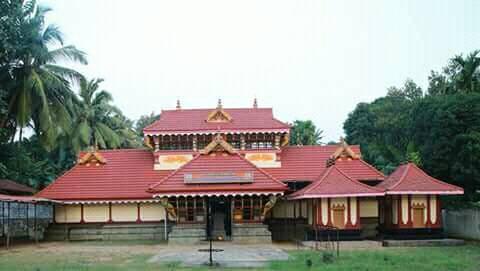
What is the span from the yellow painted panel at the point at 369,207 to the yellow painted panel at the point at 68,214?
13.4 metres

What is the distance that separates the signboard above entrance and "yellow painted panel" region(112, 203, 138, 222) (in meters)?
4.32

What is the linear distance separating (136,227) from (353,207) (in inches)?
411

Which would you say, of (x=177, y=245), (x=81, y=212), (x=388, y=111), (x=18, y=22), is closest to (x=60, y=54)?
(x=18, y=22)

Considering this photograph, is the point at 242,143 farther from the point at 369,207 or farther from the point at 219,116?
the point at 369,207

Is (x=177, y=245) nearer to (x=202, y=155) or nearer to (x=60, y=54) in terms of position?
(x=202, y=155)

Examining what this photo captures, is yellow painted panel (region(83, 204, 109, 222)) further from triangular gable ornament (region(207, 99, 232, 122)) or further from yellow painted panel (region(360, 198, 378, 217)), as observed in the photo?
yellow painted panel (region(360, 198, 378, 217))

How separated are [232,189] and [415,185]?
299 inches

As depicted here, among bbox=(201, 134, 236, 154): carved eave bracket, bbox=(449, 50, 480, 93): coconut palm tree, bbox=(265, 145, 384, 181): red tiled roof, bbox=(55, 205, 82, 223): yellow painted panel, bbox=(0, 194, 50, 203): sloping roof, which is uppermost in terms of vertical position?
bbox=(449, 50, 480, 93): coconut palm tree

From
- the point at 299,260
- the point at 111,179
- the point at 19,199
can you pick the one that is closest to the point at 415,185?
the point at 299,260

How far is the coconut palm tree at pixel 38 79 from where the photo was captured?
29.6 meters

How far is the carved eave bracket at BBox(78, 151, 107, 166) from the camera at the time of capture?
3123 centimetres

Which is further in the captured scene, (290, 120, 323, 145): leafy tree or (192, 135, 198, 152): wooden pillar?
(290, 120, 323, 145): leafy tree

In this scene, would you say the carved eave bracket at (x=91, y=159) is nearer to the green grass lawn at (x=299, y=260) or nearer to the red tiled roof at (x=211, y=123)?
the red tiled roof at (x=211, y=123)

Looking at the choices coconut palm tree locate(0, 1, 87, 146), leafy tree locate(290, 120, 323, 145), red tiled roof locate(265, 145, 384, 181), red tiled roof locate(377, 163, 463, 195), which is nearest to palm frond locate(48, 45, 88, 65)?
coconut palm tree locate(0, 1, 87, 146)
